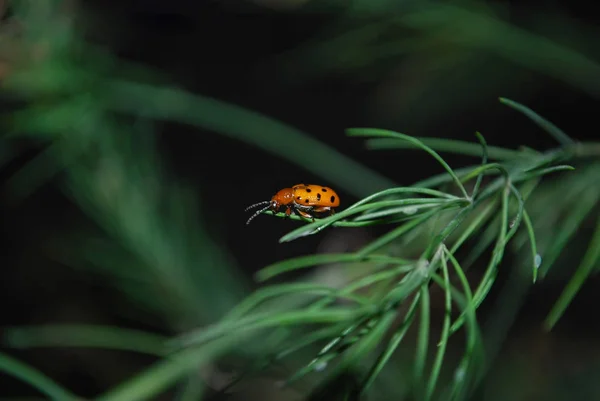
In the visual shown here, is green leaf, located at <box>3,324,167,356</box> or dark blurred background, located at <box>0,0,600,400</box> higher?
dark blurred background, located at <box>0,0,600,400</box>

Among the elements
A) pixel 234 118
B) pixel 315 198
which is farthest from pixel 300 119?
pixel 315 198

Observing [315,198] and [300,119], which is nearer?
[315,198]

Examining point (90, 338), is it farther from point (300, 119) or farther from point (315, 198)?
point (300, 119)

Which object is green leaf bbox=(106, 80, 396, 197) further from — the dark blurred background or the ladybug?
the ladybug

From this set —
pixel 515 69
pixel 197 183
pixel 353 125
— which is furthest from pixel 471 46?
pixel 197 183

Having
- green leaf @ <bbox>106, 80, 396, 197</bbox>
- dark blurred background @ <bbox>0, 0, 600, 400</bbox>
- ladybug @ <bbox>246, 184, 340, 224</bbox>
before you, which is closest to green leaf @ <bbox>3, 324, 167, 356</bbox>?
dark blurred background @ <bbox>0, 0, 600, 400</bbox>

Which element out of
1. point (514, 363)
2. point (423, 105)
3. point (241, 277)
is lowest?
point (514, 363)

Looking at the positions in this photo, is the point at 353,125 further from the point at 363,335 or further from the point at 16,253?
the point at 363,335

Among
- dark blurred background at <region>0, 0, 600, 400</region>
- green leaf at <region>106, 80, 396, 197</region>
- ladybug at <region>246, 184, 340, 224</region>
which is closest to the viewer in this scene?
ladybug at <region>246, 184, 340, 224</region>
